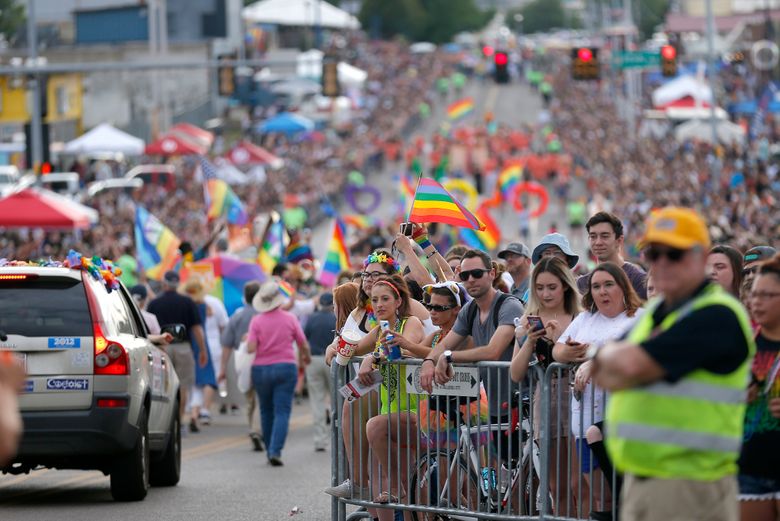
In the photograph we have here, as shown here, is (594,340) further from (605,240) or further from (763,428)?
(605,240)

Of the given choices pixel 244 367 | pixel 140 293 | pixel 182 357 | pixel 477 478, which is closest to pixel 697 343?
pixel 477 478

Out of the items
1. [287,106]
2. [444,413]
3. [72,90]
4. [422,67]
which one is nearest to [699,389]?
[444,413]

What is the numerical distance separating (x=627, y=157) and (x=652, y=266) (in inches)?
2122

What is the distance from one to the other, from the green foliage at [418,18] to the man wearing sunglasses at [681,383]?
15361 centimetres

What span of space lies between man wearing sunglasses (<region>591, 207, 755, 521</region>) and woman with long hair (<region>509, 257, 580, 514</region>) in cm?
270

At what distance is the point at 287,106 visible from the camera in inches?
3649

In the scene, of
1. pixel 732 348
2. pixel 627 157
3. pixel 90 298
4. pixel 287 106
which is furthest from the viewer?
pixel 287 106

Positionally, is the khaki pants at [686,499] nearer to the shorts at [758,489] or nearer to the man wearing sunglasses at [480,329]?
the shorts at [758,489]

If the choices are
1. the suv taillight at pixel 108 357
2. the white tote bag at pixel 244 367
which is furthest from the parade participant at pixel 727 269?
the white tote bag at pixel 244 367

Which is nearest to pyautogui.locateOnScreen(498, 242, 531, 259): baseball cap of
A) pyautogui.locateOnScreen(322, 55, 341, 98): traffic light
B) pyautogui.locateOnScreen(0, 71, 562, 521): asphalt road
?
pyautogui.locateOnScreen(0, 71, 562, 521): asphalt road

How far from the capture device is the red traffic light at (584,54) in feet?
135

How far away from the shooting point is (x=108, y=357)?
461 inches

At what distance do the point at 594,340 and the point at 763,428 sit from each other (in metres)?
1.75

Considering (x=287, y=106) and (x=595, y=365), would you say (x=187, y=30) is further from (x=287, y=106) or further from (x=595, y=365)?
(x=595, y=365)
